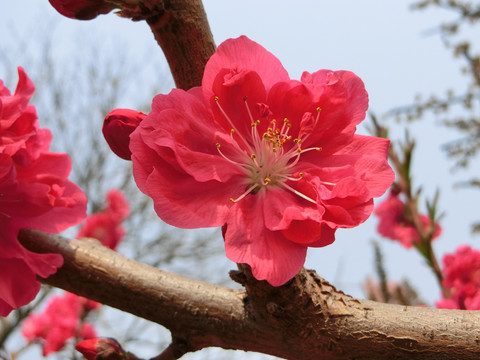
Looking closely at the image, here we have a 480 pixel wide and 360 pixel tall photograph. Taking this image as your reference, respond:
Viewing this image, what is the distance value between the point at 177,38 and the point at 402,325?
0.60 metres

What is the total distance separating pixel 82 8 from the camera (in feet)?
2.71

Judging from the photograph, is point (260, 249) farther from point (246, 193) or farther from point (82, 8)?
point (82, 8)

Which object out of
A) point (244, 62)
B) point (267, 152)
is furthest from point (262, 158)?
point (244, 62)

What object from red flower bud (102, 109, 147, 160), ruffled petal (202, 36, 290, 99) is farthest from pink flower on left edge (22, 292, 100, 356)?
ruffled petal (202, 36, 290, 99)

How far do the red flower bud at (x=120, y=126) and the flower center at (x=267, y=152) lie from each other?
139mm

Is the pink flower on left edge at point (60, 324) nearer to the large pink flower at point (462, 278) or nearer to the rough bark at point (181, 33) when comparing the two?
the large pink flower at point (462, 278)

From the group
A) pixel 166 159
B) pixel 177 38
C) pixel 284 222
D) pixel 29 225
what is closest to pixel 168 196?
pixel 166 159

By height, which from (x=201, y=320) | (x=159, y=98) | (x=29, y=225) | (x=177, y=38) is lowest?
(x=201, y=320)

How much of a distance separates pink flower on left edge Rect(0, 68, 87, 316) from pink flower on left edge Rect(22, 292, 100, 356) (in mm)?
1403

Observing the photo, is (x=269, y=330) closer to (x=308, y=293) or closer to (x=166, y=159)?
(x=308, y=293)

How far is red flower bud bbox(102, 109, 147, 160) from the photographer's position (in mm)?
780

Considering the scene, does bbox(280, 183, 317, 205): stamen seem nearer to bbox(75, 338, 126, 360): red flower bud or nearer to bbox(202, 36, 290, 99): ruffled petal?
bbox(202, 36, 290, 99): ruffled petal

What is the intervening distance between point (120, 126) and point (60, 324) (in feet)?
6.30

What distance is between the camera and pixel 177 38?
816mm
